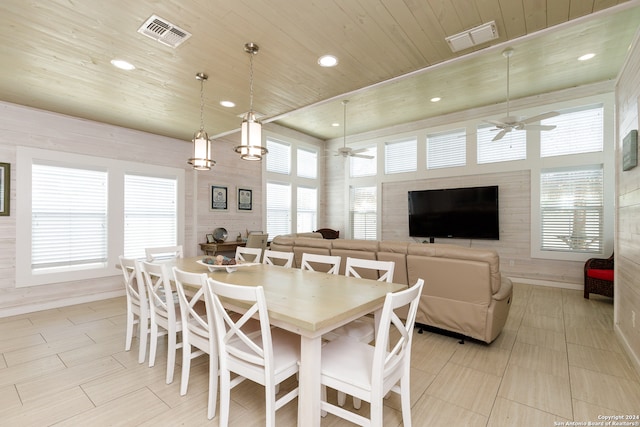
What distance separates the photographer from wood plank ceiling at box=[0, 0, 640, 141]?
2217 millimetres

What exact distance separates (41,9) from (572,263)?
24.4 ft

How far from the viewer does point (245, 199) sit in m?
6.47

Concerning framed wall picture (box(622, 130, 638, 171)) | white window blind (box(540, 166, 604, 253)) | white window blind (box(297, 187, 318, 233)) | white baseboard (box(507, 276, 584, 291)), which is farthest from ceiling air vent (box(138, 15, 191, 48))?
white baseboard (box(507, 276, 584, 291))

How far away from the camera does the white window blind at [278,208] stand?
7051mm

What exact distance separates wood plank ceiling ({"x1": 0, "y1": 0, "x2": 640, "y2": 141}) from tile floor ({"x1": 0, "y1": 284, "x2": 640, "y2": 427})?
278cm

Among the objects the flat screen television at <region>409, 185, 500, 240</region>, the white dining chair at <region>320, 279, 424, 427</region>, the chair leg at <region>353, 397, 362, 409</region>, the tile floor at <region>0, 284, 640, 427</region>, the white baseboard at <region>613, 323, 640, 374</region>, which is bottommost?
the tile floor at <region>0, 284, 640, 427</region>

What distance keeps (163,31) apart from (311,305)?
2.47 m

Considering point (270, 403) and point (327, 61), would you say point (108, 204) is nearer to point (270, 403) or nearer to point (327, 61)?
point (327, 61)

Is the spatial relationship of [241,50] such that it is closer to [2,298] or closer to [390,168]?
[2,298]

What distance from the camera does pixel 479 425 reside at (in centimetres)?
184

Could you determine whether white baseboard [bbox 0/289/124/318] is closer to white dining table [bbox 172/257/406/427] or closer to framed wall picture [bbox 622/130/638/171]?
white dining table [bbox 172/257/406/427]

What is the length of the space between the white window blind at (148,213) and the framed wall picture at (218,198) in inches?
26.8

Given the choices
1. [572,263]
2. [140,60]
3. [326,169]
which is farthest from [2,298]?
[572,263]

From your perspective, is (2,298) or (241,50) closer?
(241,50)
